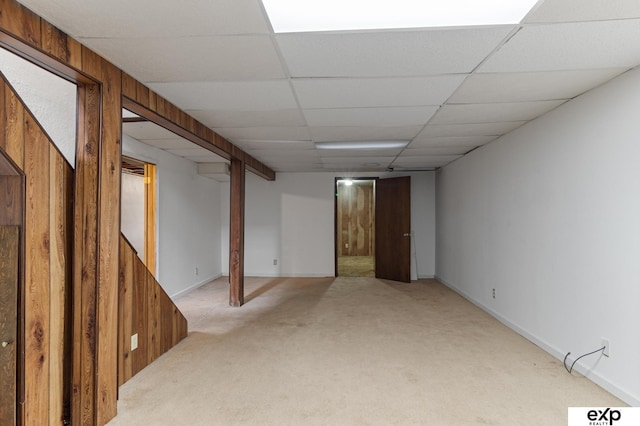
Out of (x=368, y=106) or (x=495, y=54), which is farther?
(x=368, y=106)

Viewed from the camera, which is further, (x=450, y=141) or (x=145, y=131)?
(x=450, y=141)

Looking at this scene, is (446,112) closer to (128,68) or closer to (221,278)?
(128,68)

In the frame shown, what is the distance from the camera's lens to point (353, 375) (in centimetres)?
250

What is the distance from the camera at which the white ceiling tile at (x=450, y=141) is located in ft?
12.6

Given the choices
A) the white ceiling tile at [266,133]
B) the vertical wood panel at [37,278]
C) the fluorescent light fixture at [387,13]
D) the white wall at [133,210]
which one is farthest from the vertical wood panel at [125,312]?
the white wall at [133,210]

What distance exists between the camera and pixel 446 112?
9.54ft

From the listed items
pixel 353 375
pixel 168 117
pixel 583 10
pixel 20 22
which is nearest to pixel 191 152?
pixel 168 117

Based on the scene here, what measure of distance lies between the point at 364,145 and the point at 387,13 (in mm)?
2742

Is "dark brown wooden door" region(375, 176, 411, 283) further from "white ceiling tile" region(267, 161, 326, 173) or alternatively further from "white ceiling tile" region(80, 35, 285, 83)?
"white ceiling tile" region(80, 35, 285, 83)

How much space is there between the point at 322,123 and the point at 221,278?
4.42m

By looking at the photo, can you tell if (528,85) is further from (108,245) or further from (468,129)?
(108,245)

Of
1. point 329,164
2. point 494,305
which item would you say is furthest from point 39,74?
point 494,305

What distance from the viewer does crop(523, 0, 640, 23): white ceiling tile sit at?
1.46m

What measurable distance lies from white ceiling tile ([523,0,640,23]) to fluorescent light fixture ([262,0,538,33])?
0.23 ft
